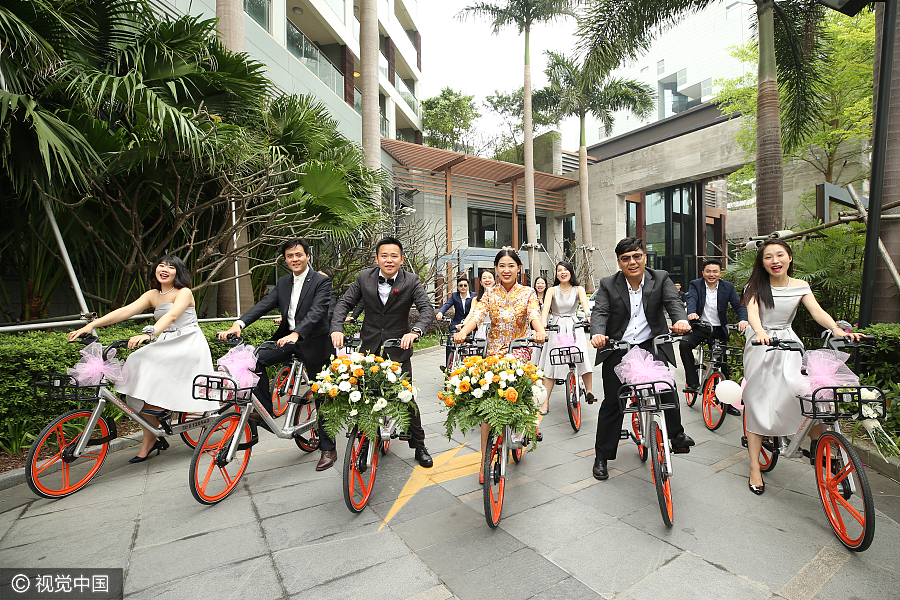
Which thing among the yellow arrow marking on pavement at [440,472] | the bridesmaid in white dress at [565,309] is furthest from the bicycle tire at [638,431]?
the bridesmaid in white dress at [565,309]

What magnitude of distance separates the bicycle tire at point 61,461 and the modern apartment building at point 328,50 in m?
6.04

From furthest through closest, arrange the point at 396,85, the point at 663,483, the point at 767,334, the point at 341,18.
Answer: the point at 396,85
the point at 341,18
the point at 767,334
the point at 663,483

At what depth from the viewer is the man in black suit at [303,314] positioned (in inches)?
164

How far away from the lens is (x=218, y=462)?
11.2 feet

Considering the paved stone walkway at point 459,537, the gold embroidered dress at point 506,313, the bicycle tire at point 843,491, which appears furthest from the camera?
the gold embroidered dress at point 506,313

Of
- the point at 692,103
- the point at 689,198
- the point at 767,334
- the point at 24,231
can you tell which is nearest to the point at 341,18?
the point at 24,231

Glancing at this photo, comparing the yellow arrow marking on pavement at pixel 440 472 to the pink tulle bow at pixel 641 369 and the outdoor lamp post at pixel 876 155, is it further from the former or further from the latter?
the outdoor lamp post at pixel 876 155

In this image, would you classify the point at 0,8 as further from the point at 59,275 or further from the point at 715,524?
→ the point at 715,524

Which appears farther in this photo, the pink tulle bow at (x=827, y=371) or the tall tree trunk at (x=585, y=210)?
the tall tree trunk at (x=585, y=210)

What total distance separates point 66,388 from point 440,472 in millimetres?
3213

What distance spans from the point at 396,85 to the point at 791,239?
69.3 ft

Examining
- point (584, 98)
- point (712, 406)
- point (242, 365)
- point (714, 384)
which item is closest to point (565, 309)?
point (714, 384)

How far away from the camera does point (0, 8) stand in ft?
14.2

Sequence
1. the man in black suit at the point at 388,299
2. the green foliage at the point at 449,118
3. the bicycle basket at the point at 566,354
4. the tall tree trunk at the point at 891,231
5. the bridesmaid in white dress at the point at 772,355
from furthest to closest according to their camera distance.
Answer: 1. the green foliage at the point at 449,118
2. the tall tree trunk at the point at 891,231
3. the man in black suit at the point at 388,299
4. the bicycle basket at the point at 566,354
5. the bridesmaid in white dress at the point at 772,355
